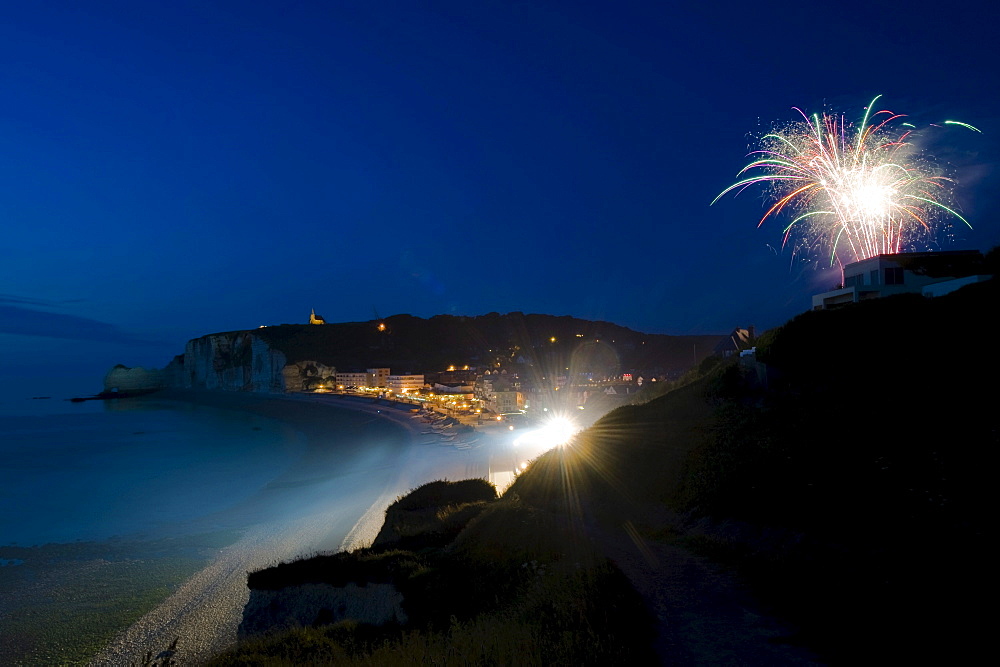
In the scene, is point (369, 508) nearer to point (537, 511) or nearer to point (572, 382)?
point (537, 511)

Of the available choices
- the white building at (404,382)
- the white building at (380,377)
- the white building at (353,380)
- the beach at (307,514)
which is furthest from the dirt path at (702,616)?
the white building at (353,380)

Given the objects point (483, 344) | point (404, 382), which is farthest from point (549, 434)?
point (483, 344)

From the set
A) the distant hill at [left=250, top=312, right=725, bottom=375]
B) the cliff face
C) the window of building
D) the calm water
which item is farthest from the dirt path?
the cliff face

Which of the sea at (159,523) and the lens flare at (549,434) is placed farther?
the lens flare at (549,434)

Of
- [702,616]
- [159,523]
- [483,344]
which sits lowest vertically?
[159,523]

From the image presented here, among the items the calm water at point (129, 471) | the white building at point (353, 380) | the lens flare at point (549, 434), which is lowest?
the calm water at point (129, 471)

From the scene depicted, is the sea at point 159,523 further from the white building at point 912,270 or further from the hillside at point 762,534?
the white building at point 912,270

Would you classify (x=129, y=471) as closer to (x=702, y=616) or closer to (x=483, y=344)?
(x=702, y=616)

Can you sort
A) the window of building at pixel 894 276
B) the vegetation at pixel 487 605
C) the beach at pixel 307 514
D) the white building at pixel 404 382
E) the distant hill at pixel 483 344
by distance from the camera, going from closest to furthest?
1. the vegetation at pixel 487 605
2. the beach at pixel 307 514
3. the window of building at pixel 894 276
4. the white building at pixel 404 382
5. the distant hill at pixel 483 344
